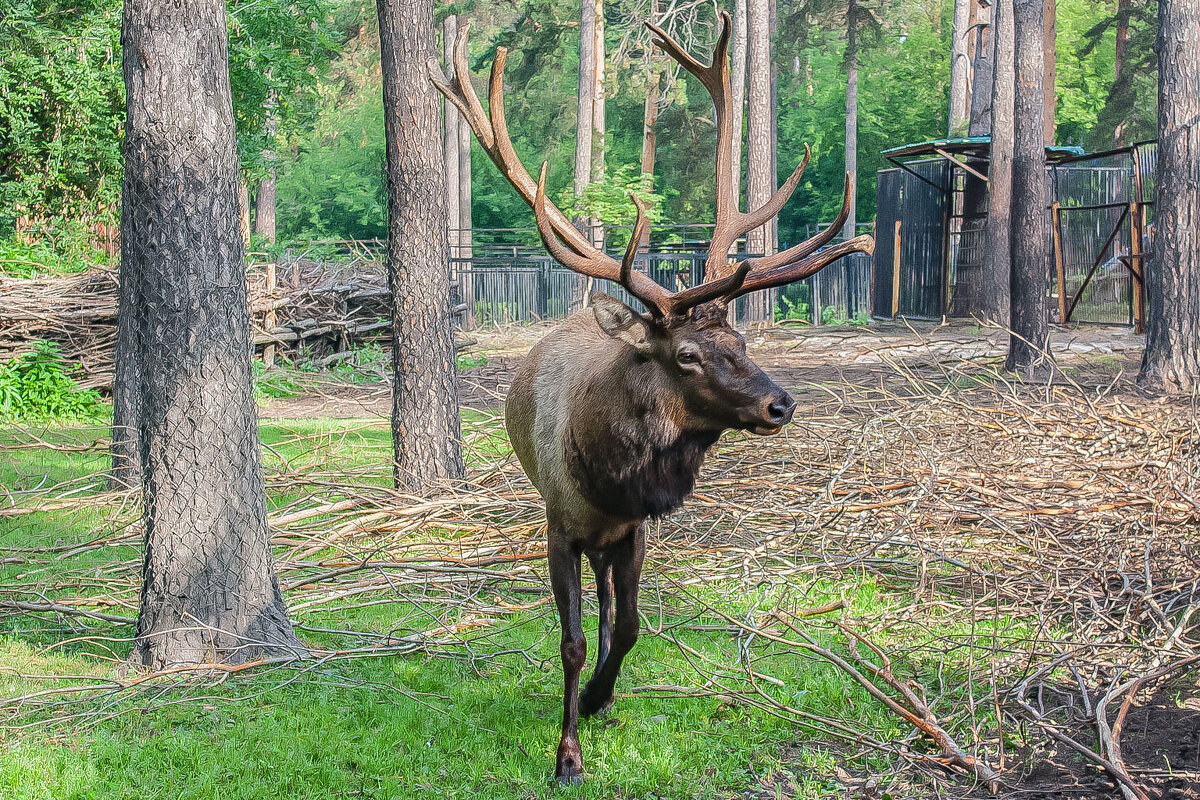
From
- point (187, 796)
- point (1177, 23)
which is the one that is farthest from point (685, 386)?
point (1177, 23)

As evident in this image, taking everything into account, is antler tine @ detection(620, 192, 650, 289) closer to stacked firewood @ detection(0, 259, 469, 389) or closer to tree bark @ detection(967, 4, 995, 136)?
stacked firewood @ detection(0, 259, 469, 389)

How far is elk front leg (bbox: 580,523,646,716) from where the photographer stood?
4.88 metres

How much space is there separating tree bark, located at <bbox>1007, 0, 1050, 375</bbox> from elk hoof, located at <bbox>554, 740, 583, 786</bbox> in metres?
9.58

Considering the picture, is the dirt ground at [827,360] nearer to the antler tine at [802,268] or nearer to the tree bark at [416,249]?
the tree bark at [416,249]

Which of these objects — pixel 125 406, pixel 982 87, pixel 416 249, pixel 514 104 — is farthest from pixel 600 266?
pixel 514 104

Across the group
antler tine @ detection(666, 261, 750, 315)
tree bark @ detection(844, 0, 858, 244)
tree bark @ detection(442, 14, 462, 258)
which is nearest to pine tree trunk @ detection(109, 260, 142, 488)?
antler tine @ detection(666, 261, 750, 315)

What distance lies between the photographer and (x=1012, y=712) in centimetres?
484

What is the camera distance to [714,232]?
5328 mm

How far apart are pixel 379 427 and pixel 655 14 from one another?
18963 mm

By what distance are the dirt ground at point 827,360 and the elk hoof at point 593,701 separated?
658 centimetres

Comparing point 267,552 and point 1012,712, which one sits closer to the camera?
point 1012,712

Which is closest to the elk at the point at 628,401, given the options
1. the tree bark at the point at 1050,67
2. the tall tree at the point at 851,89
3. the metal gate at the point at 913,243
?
the metal gate at the point at 913,243

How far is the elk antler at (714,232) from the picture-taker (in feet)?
14.7

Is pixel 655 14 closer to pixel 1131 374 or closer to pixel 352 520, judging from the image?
pixel 1131 374
